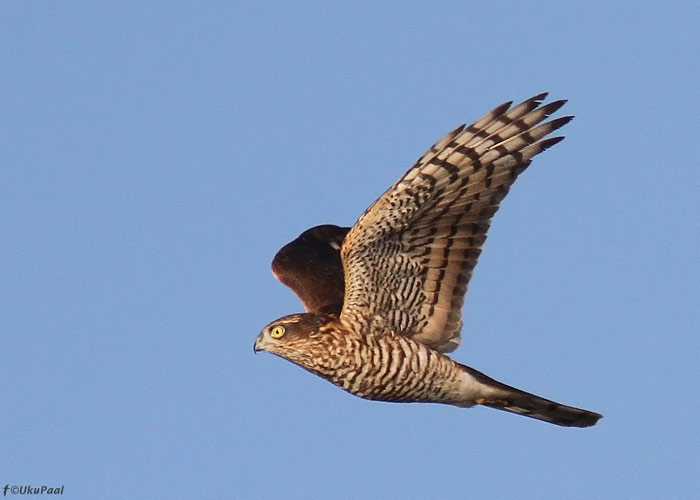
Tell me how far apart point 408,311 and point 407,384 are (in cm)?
62

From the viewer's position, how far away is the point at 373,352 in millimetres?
12555

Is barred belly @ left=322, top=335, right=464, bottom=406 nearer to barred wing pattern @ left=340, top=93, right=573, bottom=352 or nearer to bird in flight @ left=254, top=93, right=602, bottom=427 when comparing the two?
bird in flight @ left=254, top=93, right=602, bottom=427

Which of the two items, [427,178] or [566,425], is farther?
[566,425]

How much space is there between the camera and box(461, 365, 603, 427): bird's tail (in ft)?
42.3

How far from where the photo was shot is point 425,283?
42.1 ft

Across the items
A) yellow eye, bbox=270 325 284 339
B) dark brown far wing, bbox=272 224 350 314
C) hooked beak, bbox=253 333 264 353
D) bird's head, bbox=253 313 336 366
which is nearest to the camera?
bird's head, bbox=253 313 336 366

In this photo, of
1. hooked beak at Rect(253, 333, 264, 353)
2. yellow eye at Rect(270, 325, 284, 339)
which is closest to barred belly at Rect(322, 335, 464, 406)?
yellow eye at Rect(270, 325, 284, 339)

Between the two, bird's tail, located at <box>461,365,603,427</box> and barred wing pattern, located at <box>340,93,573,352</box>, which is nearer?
barred wing pattern, located at <box>340,93,573,352</box>

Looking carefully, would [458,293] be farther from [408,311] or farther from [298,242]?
[298,242]

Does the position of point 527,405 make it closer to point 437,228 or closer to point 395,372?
point 395,372

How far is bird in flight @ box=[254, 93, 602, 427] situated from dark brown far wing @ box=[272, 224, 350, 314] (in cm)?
34

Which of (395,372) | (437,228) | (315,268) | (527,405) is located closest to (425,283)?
(437,228)

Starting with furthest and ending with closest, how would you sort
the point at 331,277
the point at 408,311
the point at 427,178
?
1. the point at 331,277
2. the point at 408,311
3. the point at 427,178

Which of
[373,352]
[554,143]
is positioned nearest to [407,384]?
[373,352]
